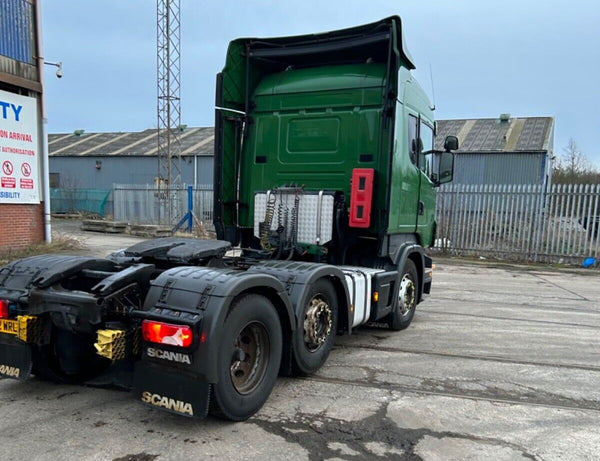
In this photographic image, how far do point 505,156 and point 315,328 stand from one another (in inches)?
941

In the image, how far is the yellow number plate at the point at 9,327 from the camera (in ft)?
11.6

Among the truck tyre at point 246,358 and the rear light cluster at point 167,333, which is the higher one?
the rear light cluster at point 167,333

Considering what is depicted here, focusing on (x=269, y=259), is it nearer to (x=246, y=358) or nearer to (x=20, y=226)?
(x=246, y=358)

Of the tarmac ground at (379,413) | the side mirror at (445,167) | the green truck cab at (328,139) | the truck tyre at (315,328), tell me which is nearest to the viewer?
the tarmac ground at (379,413)

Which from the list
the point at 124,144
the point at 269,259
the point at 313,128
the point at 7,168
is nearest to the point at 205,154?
the point at 124,144

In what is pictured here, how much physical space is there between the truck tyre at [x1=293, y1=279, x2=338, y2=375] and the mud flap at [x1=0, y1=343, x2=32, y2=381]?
206 centimetres

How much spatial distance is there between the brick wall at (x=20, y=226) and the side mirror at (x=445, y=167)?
10378mm

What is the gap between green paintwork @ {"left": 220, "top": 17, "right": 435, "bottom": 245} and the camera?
553 centimetres

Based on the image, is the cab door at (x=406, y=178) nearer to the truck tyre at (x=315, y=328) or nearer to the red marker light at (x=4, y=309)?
the truck tyre at (x=315, y=328)

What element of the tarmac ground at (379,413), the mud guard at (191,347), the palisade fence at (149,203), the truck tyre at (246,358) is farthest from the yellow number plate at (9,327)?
the palisade fence at (149,203)

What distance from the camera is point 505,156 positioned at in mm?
25219

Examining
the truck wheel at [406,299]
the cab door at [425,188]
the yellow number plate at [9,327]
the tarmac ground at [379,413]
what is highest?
the cab door at [425,188]

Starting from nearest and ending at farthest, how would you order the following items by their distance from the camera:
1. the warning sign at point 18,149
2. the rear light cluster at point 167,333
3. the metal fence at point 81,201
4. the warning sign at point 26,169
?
the rear light cluster at point 167,333 → the warning sign at point 18,149 → the warning sign at point 26,169 → the metal fence at point 81,201

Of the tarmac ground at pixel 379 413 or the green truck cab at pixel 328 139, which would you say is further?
the green truck cab at pixel 328 139
